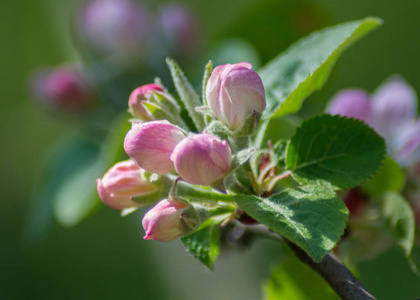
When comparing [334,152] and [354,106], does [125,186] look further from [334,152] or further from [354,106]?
[354,106]

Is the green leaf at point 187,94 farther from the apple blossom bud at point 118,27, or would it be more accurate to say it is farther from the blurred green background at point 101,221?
the blurred green background at point 101,221

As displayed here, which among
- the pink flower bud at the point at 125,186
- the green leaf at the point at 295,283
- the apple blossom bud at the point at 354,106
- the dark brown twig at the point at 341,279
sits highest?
the pink flower bud at the point at 125,186

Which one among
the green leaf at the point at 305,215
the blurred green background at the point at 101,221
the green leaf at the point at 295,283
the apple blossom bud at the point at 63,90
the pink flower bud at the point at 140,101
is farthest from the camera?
the blurred green background at the point at 101,221

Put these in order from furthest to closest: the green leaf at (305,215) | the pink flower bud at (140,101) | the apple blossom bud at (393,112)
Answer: the apple blossom bud at (393,112)
the pink flower bud at (140,101)
the green leaf at (305,215)

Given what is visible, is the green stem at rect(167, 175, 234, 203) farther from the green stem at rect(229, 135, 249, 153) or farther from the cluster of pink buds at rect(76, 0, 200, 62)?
the cluster of pink buds at rect(76, 0, 200, 62)

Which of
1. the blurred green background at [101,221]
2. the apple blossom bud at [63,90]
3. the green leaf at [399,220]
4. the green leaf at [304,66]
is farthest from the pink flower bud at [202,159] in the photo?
the blurred green background at [101,221]

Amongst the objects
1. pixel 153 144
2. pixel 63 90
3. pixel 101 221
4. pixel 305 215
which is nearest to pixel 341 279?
pixel 305 215
